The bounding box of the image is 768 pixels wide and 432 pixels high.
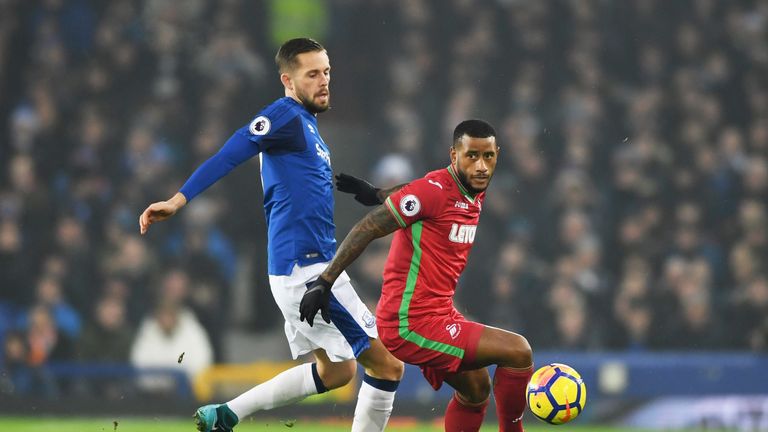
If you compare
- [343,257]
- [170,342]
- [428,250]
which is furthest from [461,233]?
[170,342]

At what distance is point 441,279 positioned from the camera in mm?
5539

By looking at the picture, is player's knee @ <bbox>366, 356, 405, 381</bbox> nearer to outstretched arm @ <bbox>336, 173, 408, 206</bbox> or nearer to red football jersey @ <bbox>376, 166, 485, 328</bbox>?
red football jersey @ <bbox>376, 166, 485, 328</bbox>

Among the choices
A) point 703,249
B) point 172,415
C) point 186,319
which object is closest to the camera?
point 172,415

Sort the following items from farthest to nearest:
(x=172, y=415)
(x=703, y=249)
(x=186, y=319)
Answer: (x=703, y=249) < (x=186, y=319) < (x=172, y=415)

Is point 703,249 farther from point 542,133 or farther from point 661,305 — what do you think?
point 542,133

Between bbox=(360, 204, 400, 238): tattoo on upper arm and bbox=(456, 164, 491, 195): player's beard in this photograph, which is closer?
bbox=(360, 204, 400, 238): tattoo on upper arm

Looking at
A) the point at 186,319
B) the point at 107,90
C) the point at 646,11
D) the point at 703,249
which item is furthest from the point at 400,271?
the point at 646,11

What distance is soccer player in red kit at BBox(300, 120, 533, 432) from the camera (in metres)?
5.39

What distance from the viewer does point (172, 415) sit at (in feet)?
31.8

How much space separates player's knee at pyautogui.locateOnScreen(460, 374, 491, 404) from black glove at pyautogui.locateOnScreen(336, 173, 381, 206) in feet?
3.58

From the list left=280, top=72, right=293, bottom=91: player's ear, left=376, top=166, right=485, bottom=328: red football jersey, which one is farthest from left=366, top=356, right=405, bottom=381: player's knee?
left=280, top=72, right=293, bottom=91: player's ear

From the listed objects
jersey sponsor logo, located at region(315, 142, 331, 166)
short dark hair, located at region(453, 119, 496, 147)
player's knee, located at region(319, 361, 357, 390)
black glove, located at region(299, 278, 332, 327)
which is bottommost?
player's knee, located at region(319, 361, 357, 390)

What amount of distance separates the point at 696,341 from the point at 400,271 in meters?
5.80

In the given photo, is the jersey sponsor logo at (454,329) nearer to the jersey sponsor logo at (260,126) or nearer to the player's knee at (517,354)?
the player's knee at (517,354)
